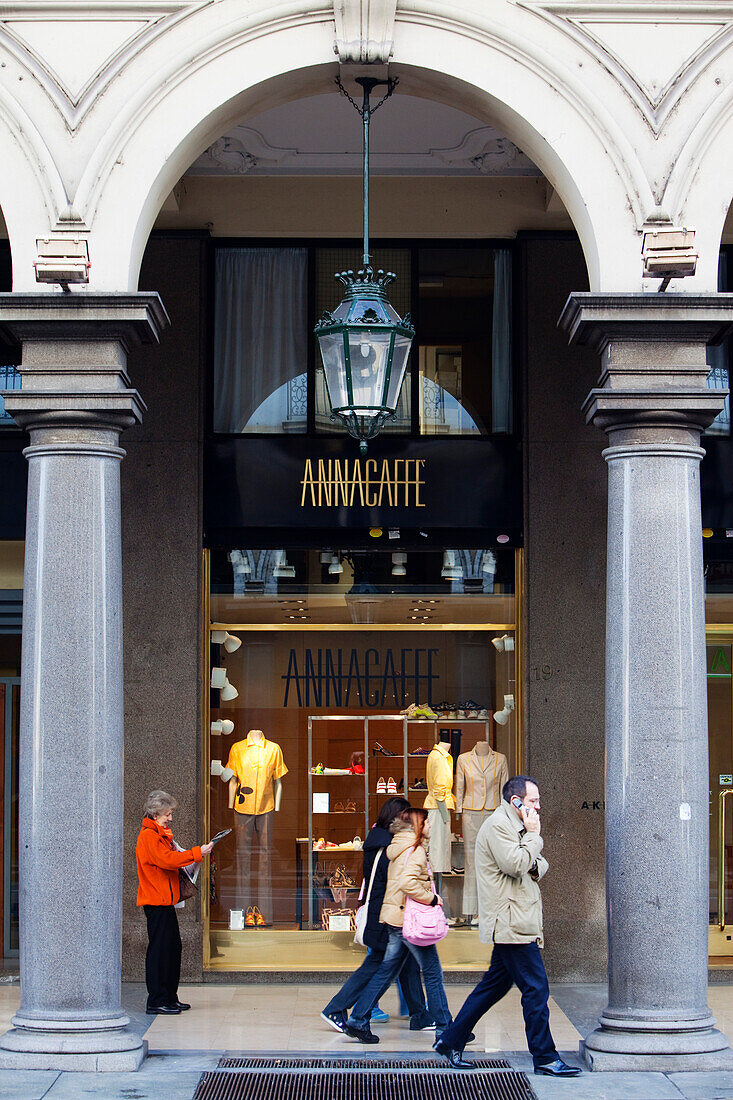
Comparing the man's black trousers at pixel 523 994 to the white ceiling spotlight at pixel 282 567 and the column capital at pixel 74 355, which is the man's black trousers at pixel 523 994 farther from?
the white ceiling spotlight at pixel 282 567

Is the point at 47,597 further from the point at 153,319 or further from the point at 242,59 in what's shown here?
the point at 242,59

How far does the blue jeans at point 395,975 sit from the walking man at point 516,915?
1.70ft

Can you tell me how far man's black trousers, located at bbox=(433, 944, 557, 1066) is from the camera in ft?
25.1

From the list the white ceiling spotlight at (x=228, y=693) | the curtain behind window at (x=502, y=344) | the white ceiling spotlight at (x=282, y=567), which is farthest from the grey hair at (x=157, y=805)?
the curtain behind window at (x=502, y=344)

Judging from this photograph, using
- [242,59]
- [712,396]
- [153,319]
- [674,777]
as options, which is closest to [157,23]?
[242,59]

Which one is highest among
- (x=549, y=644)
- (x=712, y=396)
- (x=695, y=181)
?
(x=695, y=181)

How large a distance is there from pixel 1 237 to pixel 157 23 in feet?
11.8

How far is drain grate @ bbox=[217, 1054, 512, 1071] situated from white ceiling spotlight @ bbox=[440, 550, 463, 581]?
14.2 ft

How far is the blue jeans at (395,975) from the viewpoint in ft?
27.6

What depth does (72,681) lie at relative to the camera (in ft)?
26.1

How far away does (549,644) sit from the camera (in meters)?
11.2

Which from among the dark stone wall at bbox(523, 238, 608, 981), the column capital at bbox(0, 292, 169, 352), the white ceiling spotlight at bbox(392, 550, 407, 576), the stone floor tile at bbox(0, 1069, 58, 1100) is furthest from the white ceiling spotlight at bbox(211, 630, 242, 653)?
the stone floor tile at bbox(0, 1069, 58, 1100)

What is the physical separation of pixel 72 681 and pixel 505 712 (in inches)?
178

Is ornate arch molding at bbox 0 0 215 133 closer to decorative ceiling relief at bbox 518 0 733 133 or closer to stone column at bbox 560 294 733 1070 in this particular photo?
decorative ceiling relief at bbox 518 0 733 133
